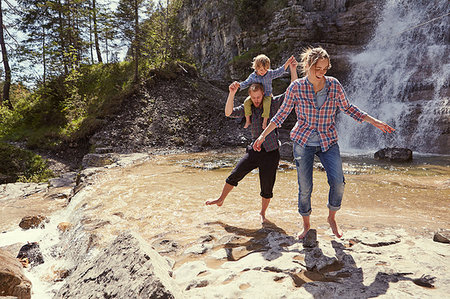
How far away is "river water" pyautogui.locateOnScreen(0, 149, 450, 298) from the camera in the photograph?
12.6 ft

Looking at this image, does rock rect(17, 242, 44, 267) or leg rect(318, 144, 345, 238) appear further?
rock rect(17, 242, 44, 267)

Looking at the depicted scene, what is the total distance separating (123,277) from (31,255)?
2.92m

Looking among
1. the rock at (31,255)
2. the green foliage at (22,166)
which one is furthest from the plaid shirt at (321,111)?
the green foliage at (22,166)

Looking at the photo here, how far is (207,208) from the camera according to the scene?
192 inches

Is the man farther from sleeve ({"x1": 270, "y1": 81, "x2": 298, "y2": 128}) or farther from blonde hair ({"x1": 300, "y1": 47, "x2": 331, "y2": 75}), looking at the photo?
blonde hair ({"x1": 300, "y1": 47, "x2": 331, "y2": 75})

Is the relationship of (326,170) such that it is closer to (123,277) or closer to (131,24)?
(123,277)

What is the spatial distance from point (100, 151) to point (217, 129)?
A: 7.23 m

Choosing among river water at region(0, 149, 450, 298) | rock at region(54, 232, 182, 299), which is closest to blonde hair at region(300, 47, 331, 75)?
river water at region(0, 149, 450, 298)

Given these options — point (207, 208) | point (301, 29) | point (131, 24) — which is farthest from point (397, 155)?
point (301, 29)

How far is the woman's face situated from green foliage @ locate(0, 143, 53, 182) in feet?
40.9

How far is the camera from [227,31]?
41.0 meters

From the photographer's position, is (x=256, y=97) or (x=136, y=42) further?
(x=136, y=42)

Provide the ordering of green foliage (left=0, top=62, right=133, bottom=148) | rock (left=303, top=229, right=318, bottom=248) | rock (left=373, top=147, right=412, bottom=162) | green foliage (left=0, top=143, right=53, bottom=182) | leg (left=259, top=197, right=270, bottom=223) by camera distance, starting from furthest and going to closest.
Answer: green foliage (left=0, top=62, right=133, bottom=148)
green foliage (left=0, top=143, right=53, bottom=182)
rock (left=373, top=147, right=412, bottom=162)
leg (left=259, top=197, right=270, bottom=223)
rock (left=303, top=229, right=318, bottom=248)

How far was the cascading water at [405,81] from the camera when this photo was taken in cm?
1564
